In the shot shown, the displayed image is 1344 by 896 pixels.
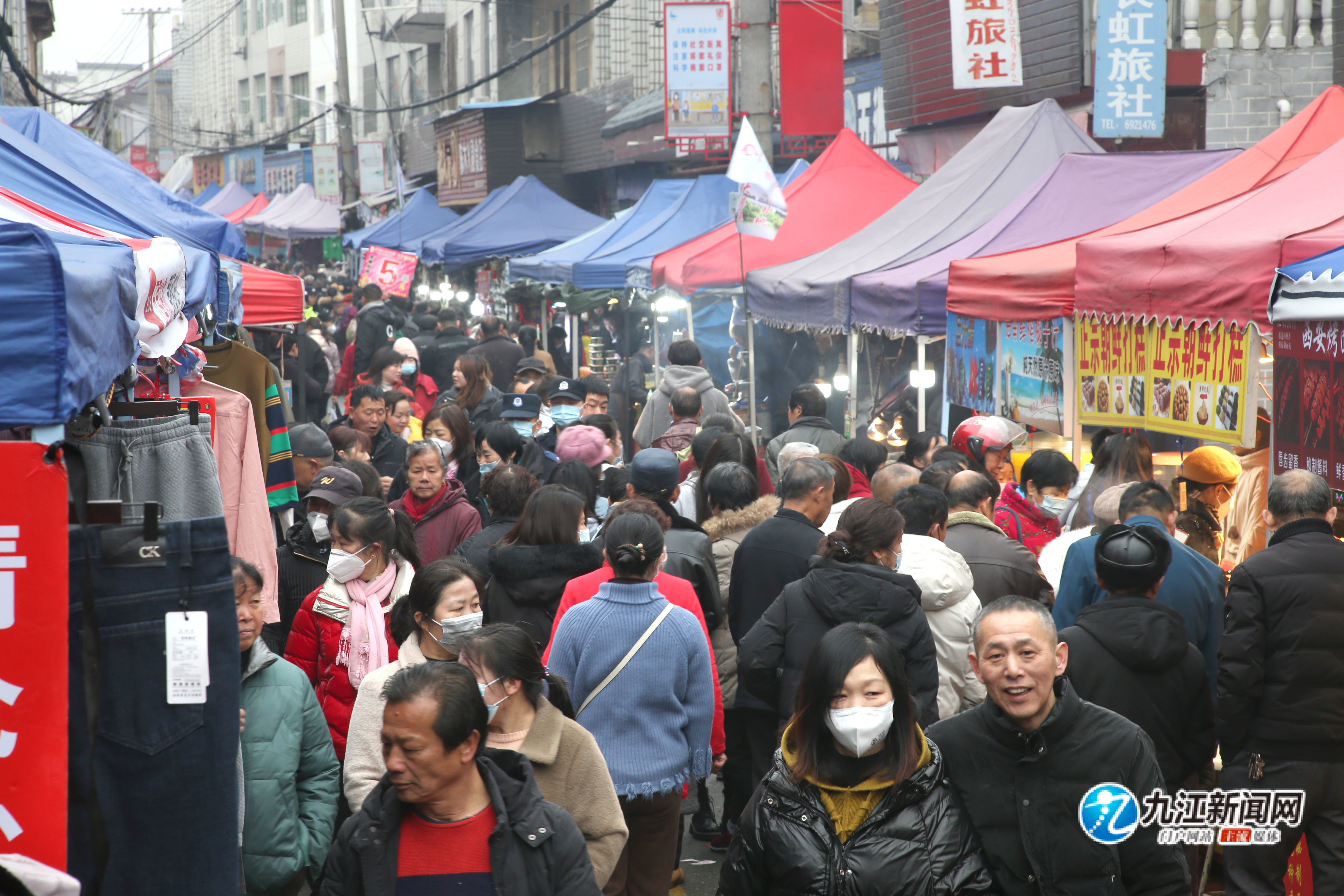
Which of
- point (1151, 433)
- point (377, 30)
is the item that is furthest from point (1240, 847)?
point (377, 30)

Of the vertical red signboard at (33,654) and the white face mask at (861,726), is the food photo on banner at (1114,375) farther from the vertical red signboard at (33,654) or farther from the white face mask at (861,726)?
the vertical red signboard at (33,654)

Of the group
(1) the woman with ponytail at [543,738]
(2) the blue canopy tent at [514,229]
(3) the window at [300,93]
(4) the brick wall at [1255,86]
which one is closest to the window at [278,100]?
(3) the window at [300,93]

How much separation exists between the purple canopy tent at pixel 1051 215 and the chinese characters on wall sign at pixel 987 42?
266cm

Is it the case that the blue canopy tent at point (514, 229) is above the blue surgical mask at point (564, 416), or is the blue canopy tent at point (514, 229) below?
above

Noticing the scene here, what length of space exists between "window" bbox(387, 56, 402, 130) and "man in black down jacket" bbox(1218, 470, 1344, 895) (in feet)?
135

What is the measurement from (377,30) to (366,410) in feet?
129

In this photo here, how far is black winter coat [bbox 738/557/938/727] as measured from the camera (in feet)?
13.8

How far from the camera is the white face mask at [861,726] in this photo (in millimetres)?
2777

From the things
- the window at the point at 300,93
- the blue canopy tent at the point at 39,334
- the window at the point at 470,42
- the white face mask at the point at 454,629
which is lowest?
the white face mask at the point at 454,629

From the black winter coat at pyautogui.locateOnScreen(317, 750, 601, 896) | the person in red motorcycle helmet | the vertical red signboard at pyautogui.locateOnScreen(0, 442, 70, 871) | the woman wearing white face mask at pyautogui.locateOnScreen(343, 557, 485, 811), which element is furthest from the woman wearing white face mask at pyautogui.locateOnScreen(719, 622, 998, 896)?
the person in red motorcycle helmet

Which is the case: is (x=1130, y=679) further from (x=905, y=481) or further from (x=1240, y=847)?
(x=905, y=481)

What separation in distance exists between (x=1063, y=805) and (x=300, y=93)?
5522 cm

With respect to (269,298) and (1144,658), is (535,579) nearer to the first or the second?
(1144,658)

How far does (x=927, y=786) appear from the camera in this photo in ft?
9.11
